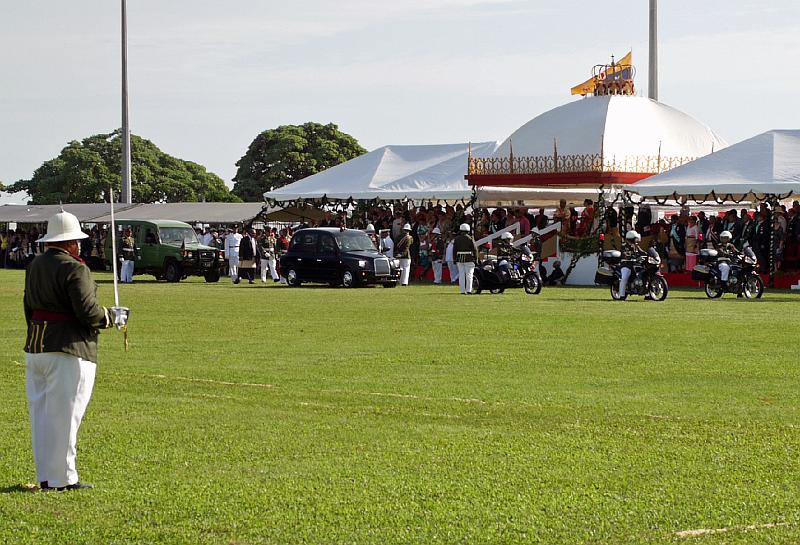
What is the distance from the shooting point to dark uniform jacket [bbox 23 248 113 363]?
29.1ft

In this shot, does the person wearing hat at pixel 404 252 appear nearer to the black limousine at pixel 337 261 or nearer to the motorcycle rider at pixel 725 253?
the black limousine at pixel 337 261

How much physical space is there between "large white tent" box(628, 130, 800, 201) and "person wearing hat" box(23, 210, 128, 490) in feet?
95.7

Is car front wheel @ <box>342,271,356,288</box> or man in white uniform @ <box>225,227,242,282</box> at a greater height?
man in white uniform @ <box>225,227,242,282</box>

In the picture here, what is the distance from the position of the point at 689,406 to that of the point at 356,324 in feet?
36.3

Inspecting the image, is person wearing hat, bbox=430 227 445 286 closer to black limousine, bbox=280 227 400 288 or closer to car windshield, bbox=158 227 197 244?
black limousine, bbox=280 227 400 288

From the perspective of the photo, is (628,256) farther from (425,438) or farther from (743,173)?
(425,438)

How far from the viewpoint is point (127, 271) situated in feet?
145

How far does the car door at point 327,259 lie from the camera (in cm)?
3947

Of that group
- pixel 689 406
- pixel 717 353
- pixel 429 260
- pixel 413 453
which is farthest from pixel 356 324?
pixel 429 260

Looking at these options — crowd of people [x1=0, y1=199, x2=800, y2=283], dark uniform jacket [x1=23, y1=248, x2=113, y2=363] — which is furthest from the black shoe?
crowd of people [x1=0, y1=199, x2=800, y2=283]

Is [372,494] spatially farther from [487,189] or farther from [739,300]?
[487,189]

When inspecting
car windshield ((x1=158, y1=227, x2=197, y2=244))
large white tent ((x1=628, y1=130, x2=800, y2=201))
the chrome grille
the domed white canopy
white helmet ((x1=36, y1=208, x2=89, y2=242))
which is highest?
the domed white canopy

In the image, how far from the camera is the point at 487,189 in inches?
1828

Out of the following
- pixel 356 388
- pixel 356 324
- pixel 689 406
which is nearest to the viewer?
pixel 689 406
